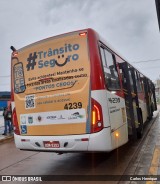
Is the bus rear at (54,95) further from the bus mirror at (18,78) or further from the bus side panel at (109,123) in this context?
the bus side panel at (109,123)

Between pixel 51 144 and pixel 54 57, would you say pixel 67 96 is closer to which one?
pixel 54 57

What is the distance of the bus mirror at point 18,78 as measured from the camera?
6.92m

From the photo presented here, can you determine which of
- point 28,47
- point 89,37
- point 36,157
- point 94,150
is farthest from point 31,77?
point 36,157

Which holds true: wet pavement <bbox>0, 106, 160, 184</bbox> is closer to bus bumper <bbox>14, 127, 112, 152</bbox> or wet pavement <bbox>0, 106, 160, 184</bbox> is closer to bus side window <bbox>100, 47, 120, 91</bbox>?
bus bumper <bbox>14, 127, 112, 152</bbox>

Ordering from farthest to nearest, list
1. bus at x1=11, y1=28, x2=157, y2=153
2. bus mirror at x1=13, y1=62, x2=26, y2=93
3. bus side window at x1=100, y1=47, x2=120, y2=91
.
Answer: bus mirror at x1=13, y1=62, x2=26, y2=93, bus side window at x1=100, y1=47, x2=120, y2=91, bus at x1=11, y1=28, x2=157, y2=153

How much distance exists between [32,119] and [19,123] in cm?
45

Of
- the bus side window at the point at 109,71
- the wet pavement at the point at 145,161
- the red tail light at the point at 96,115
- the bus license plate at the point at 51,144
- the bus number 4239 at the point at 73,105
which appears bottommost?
the wet pavement at the point at 145,161

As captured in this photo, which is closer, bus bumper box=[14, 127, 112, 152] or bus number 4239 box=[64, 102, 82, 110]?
bus bumper box=[14, 127, 112, 152]

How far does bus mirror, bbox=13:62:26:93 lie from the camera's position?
6922 mm

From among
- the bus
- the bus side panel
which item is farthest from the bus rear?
the bus side panel

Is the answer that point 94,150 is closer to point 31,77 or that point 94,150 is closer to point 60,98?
point 60,98

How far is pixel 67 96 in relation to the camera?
20.2 ft

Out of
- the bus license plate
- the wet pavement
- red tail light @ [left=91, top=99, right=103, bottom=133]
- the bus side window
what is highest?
the bus side window

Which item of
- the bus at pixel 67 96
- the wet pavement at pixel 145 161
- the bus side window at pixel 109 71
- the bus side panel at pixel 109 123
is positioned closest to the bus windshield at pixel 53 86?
the bus at pixel 67 96
